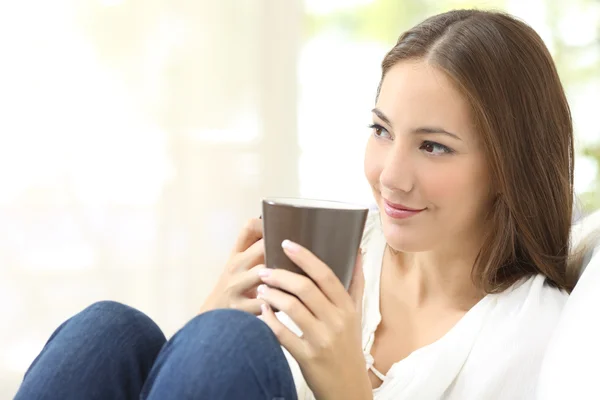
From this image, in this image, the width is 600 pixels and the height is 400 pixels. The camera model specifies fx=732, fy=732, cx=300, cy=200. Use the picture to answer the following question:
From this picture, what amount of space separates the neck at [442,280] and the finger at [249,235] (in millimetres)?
365

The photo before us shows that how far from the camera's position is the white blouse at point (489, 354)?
1121 mm

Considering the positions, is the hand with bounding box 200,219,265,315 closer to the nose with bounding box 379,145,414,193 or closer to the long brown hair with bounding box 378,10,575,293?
the nose with bounding box 379,145,414,193

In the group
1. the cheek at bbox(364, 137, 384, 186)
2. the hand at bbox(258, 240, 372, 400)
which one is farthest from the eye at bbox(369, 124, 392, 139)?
the hand at bbox(258, 240, 372, 400)

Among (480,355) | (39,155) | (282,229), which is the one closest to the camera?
(282,229)

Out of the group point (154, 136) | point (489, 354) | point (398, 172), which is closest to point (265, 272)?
point (398, 172)

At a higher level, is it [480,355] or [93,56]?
[93,56]

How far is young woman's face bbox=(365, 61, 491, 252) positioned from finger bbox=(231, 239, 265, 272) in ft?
0.73

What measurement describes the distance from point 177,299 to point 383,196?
5.28ft

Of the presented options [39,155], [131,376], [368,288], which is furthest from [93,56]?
[131,376]

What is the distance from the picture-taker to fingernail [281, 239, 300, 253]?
86cm

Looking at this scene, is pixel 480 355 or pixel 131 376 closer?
pixel 131 376

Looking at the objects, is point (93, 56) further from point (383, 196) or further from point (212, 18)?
point (383, 196)

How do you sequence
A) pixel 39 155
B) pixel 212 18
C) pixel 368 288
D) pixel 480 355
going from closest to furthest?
pixel 480 355, pixel 368 288, pixel 39 155, pixel 212 18

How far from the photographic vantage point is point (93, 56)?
97.8 inches
